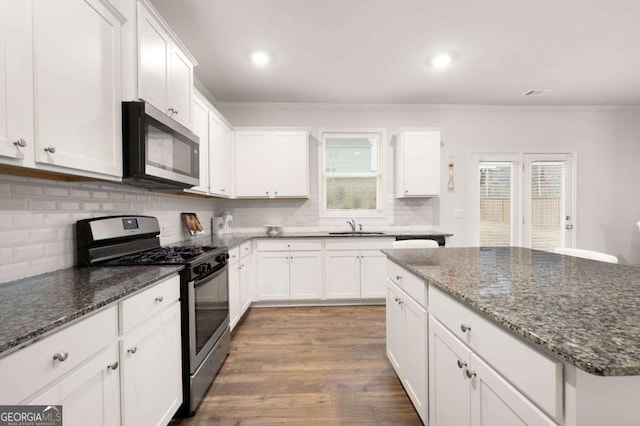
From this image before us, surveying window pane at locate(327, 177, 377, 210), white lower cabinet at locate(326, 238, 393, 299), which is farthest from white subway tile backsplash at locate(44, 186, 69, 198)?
window pane at locate(327, 177, 377, 210)

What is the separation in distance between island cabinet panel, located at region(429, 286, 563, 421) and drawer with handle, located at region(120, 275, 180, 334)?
1355mm

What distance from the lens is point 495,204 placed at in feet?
14.1

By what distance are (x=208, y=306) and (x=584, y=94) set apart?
537 centimetres

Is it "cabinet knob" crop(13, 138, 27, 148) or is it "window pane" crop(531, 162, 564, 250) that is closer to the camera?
"cabinet knob" crop(13, 138, 27, 148)

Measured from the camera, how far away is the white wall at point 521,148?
4199 mm

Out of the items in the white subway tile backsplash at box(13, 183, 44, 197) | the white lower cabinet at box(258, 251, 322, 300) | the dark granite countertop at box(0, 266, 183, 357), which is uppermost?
the white subway tile backsplash at box(13, 183, 44, 197)

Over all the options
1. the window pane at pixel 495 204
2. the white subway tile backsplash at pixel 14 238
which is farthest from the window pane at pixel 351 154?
the white subway tile backsplash at pixel 14 238

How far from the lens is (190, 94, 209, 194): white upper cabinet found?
268 centimetres

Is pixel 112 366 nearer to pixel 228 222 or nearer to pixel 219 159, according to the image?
pixel 219 159

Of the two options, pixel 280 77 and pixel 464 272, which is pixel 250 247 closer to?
pixel 280 77

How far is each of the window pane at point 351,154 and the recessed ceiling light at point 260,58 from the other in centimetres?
153

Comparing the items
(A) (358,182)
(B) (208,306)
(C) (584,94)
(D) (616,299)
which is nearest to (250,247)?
(B) (208,306)

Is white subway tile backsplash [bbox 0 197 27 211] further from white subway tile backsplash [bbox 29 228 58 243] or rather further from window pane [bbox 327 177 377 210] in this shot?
window pane [bbox 327 177 377 210]

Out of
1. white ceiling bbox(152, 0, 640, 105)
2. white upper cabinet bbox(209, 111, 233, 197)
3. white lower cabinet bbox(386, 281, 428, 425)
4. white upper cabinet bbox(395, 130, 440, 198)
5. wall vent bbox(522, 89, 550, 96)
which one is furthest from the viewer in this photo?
white upper cabinet bbox(395, 130, 440, 198)
